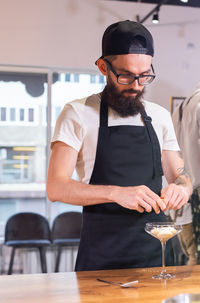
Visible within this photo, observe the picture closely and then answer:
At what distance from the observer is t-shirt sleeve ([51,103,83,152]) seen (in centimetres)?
215

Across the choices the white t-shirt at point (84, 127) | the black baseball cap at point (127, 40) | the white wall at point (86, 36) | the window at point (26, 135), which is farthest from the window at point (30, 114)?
the black baseball cap at point (127, 40)

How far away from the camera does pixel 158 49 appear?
5.45m

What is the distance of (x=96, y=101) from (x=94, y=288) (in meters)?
0.95

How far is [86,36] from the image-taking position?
5.27 m

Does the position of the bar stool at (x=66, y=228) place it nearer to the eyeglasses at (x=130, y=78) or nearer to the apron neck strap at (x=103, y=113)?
the apron neck strap at (x=103, y=113)

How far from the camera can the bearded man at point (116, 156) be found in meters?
2.12

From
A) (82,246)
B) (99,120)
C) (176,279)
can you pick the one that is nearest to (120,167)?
(99,120)

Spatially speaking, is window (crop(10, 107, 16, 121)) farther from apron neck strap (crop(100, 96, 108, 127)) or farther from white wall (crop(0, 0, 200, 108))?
apron neck strap (crop(100, 96, 108, 127))

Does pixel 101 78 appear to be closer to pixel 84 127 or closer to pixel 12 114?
pixel 12 114

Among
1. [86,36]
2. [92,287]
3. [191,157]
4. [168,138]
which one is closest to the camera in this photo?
[92,287]

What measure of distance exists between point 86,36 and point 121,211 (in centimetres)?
347

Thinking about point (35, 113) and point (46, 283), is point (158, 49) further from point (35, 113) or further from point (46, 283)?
point (46, 283)

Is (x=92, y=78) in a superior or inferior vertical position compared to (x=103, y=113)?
superior

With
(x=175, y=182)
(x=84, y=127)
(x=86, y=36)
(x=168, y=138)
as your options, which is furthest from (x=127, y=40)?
(x=86, y=36)
